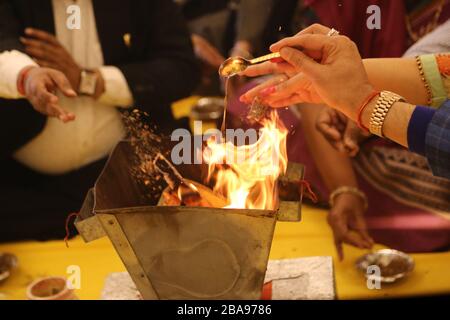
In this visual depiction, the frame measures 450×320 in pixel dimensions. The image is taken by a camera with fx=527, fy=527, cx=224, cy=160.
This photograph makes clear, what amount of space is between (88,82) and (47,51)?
164 mm

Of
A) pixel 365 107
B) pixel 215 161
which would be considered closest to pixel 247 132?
pixel 215 161

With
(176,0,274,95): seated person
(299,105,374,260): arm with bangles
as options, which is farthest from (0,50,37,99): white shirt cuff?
(176,0,274,95): seated person

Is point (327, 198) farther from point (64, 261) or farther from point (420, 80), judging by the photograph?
point (64, 261)

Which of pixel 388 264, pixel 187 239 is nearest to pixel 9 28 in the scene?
pixel 187 239

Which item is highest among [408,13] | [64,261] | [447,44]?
[408,13]

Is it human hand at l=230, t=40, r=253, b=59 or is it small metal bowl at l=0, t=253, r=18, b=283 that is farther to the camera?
human hand at l=230, t=40, r=253, b=59

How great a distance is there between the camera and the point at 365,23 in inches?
48.7

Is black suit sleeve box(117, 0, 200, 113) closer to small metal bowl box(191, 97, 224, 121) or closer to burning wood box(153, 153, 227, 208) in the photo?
small metal bowl box(191, 97, 224, 121)

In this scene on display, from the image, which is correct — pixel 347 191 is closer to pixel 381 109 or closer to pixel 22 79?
pixel 381 109

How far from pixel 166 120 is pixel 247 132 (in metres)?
0.67

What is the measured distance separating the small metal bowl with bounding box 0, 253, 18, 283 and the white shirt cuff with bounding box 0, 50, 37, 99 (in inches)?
18.0

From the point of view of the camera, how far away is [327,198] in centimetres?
179

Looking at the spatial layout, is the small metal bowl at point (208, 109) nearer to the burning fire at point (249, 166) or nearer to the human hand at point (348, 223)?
the human hand at point (348, 223)

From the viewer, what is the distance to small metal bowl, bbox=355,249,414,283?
1401 millimetres
